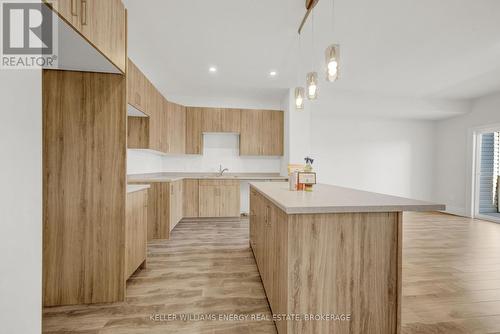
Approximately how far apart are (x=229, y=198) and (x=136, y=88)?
2.59 m

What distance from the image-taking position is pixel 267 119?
482 cm

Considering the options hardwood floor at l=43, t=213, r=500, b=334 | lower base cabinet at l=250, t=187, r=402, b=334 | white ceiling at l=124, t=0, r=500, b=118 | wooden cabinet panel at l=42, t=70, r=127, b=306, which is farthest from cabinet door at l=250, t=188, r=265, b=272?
white ceiling at l=124, t=0, r=500, b=118

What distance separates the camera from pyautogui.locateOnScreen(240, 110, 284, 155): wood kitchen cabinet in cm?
476

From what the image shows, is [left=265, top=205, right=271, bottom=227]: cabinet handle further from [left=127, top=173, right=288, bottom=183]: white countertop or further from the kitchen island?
[left=127, top=173, right=288, bottom=183]: white countertop

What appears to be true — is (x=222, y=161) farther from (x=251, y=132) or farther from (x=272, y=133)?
(x=272, y=133)

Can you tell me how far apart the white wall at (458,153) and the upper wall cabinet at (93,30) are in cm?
689

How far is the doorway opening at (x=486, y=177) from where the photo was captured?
501cm

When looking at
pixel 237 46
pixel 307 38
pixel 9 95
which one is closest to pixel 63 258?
pixel 9 95

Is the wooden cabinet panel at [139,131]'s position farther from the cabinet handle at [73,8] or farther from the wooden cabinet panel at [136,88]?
the cabinet handle at [73,8]

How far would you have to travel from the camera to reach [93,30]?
1.36 metres

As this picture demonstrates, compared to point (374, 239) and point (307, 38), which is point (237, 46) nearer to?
point (307, 38)

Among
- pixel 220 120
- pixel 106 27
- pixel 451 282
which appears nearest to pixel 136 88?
pixel 106 27

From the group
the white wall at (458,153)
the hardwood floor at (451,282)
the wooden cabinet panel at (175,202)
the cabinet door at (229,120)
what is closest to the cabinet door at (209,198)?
the wooden cabinet panel at (175,202)

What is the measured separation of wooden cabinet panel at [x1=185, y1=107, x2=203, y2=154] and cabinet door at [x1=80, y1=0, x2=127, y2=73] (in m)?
2.88
